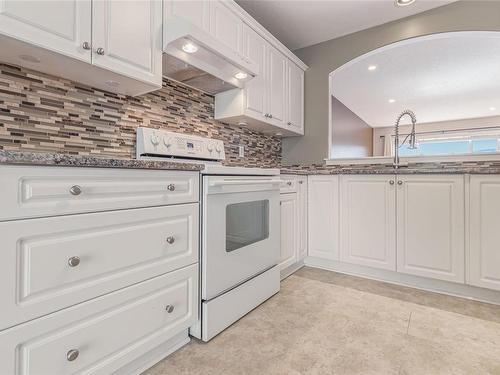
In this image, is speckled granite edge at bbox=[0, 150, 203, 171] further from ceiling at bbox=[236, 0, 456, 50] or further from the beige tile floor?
ceiling at bbox=[236, 0, 456, 50]

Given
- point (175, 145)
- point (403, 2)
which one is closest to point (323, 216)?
point (175, 145)

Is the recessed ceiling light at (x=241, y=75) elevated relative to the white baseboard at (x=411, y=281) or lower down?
elevated

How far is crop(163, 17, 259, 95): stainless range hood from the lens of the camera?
4.95 feet

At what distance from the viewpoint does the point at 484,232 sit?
1904 millimetres

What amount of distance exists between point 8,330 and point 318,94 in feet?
10.0

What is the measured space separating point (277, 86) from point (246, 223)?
1552 mm

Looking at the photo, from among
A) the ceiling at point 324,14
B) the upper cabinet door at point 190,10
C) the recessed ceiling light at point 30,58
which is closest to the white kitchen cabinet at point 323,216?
the ceiling at point 324,14

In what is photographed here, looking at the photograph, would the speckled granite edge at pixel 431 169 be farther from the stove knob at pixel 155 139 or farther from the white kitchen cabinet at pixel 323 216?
the stove knob at pixel 155 139

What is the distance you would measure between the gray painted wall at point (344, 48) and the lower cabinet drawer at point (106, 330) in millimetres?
2192

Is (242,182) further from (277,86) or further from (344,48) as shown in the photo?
(344,48)

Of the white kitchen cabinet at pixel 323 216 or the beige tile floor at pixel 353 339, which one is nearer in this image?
the beige tile floor at pixel 353 339

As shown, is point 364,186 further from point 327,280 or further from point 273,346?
point 273,346

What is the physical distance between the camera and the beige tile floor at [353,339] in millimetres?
1229

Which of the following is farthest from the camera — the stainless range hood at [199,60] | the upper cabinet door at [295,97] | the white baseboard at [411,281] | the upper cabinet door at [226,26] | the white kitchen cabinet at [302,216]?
the upper cabinet door at [295,97]
